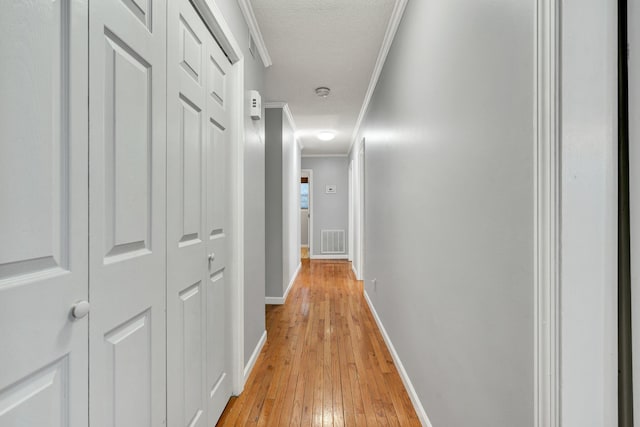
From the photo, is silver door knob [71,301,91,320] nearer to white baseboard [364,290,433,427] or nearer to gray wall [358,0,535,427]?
gray wall [358,0,535,427]

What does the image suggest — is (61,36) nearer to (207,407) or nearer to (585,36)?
(585,36)

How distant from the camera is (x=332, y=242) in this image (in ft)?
24.4

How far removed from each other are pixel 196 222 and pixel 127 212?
507mm

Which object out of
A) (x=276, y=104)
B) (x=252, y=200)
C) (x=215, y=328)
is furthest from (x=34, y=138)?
(x=276, y=104)

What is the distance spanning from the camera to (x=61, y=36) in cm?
71

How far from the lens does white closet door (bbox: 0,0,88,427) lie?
0.59m

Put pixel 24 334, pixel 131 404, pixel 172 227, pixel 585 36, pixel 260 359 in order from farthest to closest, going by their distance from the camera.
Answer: pixel 260 359 < pixel 172 227 < pixel 131 404 < pixel 585 36 < pixel 24 334

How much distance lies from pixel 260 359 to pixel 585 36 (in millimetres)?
2531

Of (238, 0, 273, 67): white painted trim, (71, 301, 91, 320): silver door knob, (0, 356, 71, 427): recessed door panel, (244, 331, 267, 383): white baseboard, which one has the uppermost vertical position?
(238, 0, 273, 67): white painted trim

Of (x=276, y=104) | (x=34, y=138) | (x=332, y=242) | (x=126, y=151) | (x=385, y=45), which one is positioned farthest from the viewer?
(x=332, y=242)

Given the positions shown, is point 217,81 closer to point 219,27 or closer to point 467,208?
point 219,27

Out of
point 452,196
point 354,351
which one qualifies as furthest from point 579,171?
point 354,351

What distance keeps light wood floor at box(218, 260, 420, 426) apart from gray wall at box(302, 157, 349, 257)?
3.72 m

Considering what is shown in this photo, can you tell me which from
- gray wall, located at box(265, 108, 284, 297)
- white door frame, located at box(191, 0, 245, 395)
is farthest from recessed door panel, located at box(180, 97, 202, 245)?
gray wall, located at box(265, 108, 284, 297)
